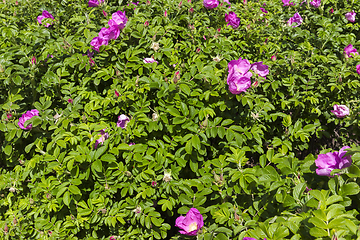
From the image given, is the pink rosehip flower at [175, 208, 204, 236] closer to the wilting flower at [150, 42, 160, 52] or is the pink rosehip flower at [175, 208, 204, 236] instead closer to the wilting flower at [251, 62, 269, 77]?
the wilting flower at [251, 62, 269, 77]

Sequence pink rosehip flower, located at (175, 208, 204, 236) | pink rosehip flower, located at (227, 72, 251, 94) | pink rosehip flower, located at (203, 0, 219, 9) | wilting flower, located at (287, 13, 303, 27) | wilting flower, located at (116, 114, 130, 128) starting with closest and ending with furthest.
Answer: pink rosehip flower, located at (175, 208, 204, 236), pink rosehip flower, located at (227, 72, 251, 94), wilting flower, located at (116, 114, 130, 128), pink rosehip flower, located at (203, 0, 219, 9), wilting flower, located at (287, 13, 303, 27)

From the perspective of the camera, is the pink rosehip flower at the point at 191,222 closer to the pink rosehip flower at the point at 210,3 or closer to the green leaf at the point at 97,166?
the green leaf at the point at 97,166

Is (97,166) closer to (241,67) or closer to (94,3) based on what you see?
(241,67)

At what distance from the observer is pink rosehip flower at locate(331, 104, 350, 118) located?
7.77 feet

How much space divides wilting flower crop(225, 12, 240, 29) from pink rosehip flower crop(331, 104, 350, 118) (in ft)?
3.87

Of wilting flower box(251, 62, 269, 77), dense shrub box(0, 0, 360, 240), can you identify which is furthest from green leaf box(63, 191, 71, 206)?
wilting flower box(251, 62, 269, 77)

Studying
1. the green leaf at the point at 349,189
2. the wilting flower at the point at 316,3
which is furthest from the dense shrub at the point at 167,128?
the wilting flower at the point at 316,3

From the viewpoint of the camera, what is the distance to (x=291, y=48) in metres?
2.80

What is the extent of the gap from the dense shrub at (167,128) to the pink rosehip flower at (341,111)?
22 millimetres

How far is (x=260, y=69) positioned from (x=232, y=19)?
745mm

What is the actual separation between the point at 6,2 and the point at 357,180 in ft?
14.0

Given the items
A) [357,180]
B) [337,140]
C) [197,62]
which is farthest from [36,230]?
[337,140]

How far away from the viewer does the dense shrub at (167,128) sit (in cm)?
159

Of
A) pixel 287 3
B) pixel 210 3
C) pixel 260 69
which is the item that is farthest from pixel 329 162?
pixel 287 3
